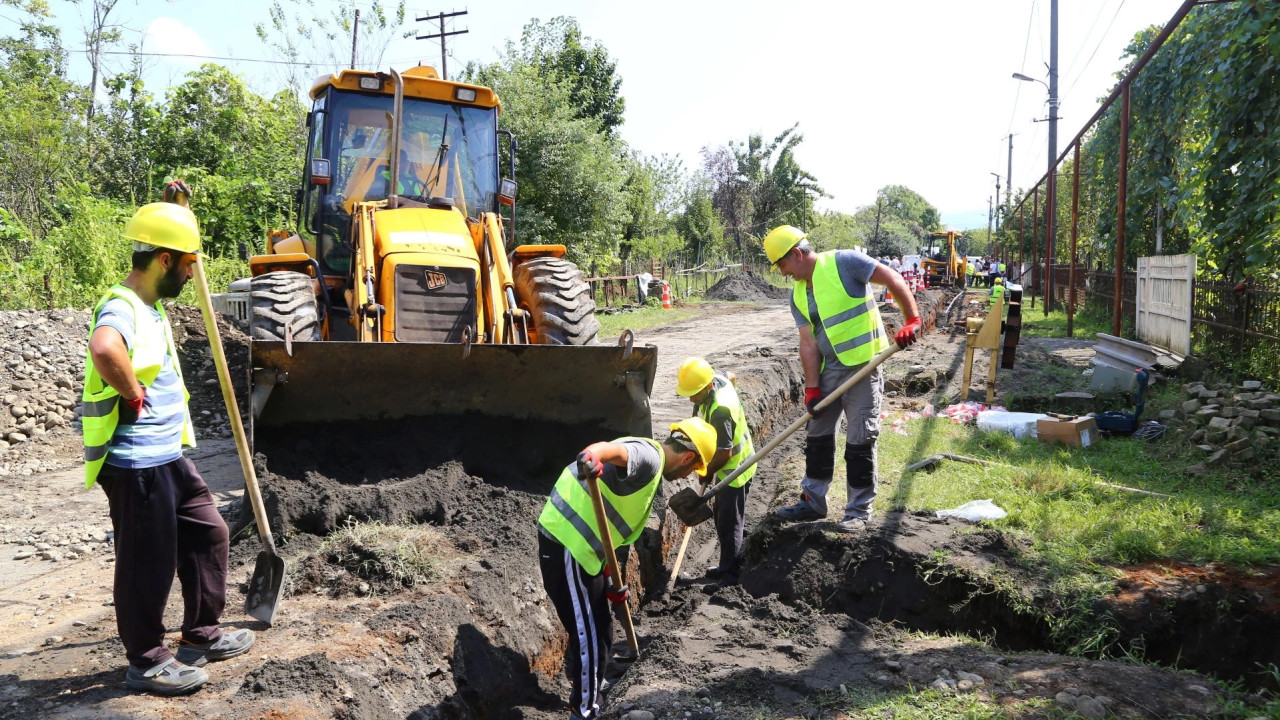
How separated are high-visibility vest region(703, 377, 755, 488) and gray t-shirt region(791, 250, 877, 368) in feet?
1.94

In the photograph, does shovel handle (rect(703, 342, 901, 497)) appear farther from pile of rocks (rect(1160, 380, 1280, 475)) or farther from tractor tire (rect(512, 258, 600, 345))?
pile of rocks (rect(1160, 380, 1280, 475))

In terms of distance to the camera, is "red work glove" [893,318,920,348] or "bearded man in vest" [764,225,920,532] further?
"bearded man in vest" [764,225,920,532]

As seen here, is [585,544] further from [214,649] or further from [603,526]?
[214,649]

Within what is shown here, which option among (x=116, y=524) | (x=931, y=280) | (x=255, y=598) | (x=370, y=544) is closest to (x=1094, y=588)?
(x=370, y=544)

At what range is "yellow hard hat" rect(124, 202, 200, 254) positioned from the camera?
354 cm

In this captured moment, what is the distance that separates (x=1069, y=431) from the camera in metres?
7.28

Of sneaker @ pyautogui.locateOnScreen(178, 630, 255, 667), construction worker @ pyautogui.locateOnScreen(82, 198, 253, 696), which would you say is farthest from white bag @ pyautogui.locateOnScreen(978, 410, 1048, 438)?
construction worker @ pyautogui.locateOnScreen(82, 198, 253, 696)

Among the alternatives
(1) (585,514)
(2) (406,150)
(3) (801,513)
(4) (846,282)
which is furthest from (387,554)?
(2) (406,150)

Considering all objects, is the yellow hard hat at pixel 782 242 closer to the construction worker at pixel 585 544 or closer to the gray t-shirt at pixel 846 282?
the gray t-shirt at pixel 846 282

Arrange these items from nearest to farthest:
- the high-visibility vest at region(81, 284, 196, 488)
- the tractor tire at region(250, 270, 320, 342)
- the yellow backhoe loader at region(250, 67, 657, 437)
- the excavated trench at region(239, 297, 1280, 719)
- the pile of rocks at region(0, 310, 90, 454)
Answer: the high-visibility vest at region(81, 284, 196, 488) < the excavated trench at region(239, 297, 1280, 719) < the yellow backhoe loader at region(250, 67, 657, 437) < the tractor tire at region(250, 270, 320, 342) < the pile of rocks at region(0, 310, 90, 454)

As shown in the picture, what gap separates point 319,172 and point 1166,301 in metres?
10.9

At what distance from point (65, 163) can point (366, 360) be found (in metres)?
15.5

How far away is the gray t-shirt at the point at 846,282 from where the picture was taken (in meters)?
5.17

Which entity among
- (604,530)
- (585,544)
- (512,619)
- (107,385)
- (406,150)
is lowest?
(512,619)
